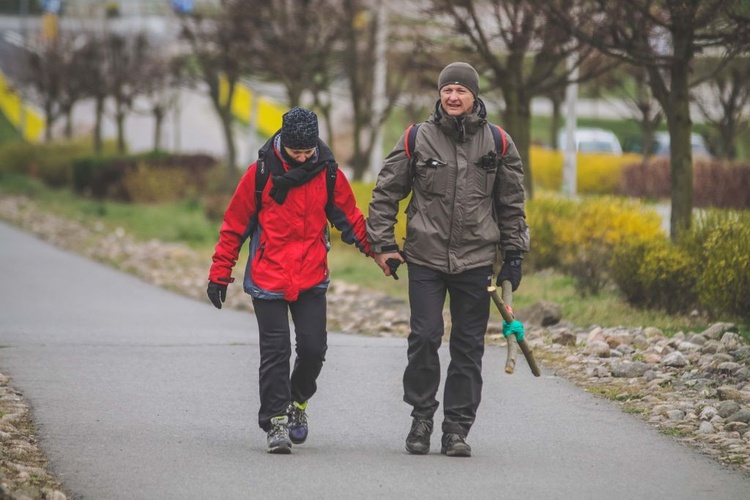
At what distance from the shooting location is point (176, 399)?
324 inches

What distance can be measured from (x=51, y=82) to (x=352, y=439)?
37189 millimetres

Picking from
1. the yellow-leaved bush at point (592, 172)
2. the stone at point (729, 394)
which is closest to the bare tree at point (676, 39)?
the stone at point (729, 394)

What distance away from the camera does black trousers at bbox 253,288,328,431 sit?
6.74 metres

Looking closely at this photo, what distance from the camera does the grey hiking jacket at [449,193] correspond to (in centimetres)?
657

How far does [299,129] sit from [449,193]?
2.47 feet

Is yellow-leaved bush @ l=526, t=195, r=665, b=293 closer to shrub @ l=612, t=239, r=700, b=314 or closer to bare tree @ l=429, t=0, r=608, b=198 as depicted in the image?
bare tree @ l=429, t=0, r=608, b=198

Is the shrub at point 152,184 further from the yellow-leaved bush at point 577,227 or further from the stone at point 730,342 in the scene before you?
the stone at point 730,342

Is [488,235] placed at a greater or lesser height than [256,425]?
greater

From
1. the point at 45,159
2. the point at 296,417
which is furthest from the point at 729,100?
the point at 296,417

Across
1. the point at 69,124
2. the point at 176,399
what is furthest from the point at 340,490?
the point at 69,124

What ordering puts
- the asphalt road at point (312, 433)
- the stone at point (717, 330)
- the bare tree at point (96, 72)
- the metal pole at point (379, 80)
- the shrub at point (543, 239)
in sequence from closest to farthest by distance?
the asphalt road at point (312, 433)
the stone at point (717, 330)
the shrub at point (543, 239)
the metal pole at point (379, 80)
the bare tree at point (96, 72)

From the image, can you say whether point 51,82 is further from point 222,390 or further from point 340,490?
point 340,490

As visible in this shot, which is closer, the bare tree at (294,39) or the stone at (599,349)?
the stone at (599,349)

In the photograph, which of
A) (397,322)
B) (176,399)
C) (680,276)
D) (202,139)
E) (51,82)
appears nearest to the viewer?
(176,399)
